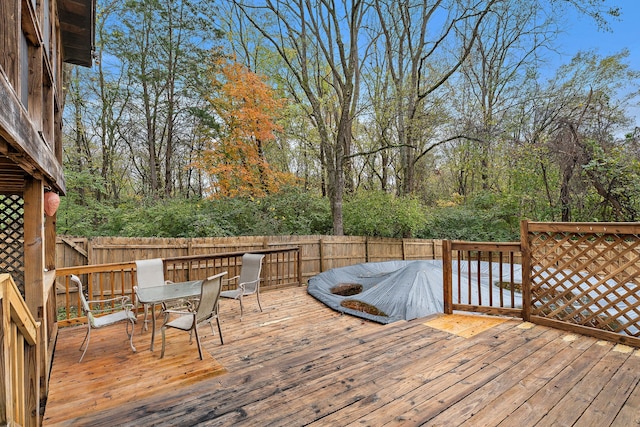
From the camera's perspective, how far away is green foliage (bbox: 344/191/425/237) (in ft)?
31.1

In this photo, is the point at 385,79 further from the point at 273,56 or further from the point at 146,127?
the point at 146,127

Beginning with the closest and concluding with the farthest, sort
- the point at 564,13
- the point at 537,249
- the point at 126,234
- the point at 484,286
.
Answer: the point at 537,249 → the point at 484,286 → the point at 126,234 → the point at 564,13

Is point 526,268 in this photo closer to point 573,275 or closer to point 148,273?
point 573,275

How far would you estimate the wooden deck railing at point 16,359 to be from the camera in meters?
1.24

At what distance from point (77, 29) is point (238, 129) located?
5098 millimetres

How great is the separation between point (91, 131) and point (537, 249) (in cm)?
1334

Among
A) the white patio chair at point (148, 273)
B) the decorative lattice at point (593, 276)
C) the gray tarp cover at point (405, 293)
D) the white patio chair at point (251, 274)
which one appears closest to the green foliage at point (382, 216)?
the gray tarp cover at point (405, 293)

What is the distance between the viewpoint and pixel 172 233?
786 cm

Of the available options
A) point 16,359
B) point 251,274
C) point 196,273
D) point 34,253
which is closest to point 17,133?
point 16,359

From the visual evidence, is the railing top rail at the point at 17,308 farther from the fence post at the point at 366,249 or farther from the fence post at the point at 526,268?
the fence post at the point at 366,249

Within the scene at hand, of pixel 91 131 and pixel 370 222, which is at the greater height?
pixel 91 131

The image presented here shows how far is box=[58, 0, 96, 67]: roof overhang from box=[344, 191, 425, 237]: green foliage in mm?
7845

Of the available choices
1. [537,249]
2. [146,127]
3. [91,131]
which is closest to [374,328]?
[537,249]

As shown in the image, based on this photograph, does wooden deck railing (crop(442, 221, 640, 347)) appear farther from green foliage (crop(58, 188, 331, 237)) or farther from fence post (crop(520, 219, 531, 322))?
green foliage (crop(58, 188, 331, 237))
